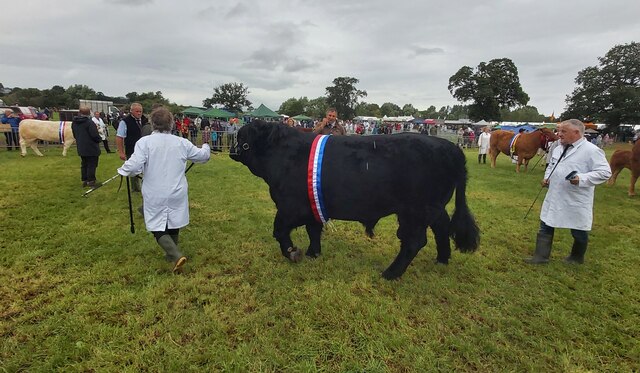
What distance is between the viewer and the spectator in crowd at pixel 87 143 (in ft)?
24.9

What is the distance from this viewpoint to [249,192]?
8.00 m

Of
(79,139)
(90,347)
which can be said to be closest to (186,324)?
(90,347)

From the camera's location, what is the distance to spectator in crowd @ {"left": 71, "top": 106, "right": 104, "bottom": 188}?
7598mm

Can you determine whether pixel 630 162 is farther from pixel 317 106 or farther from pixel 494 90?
pixel 317 106

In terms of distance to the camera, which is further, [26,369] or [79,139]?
[79,139]

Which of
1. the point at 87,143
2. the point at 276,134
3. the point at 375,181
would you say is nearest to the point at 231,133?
the point at 87,143

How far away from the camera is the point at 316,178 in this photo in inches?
143

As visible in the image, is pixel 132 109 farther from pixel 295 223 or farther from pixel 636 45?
pixel 636 45

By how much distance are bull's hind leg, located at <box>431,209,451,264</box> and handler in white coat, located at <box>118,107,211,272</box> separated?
2.98m

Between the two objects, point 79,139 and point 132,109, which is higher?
point 132,109

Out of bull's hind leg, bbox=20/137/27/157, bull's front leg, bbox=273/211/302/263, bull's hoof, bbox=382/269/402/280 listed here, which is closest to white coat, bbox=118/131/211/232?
bull's front leg, bbox=273/211/302/263

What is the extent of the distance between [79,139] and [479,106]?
63638mm

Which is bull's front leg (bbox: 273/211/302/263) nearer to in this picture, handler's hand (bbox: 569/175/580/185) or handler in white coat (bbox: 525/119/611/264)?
handler in white coat (bbox: 525/119/611/264)

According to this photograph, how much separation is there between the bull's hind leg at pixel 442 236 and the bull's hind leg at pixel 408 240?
0.45m
